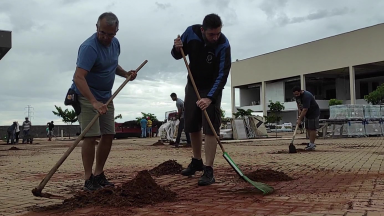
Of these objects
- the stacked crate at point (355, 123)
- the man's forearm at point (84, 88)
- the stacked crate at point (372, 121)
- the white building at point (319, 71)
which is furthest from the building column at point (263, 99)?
the man's forearm at point (84, 88)

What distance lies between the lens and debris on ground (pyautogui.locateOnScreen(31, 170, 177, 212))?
10.2 ft

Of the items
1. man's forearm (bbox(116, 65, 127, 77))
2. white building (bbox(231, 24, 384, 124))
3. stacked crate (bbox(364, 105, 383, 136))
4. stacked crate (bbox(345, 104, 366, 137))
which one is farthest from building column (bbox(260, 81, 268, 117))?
man's forearm (bbox(116, 65, 127, 77))

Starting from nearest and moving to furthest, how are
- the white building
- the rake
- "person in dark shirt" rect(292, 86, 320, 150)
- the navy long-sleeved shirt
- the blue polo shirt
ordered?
1. the rake
2. the blue polo shirt
3. the navy long-sleeved shirt
4. "person in dark shirt" rect(292, 86, 320, 150)
5. the white building

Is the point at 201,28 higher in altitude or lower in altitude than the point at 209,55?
higher

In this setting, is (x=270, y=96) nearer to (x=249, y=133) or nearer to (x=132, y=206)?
(x=249, y=133)

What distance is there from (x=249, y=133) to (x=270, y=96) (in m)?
44.9

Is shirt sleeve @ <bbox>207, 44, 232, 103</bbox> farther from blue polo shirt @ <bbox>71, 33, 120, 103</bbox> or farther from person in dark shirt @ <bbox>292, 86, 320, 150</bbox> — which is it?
person in dark shirt @ <bbox>292, 86, 320, 150</bbox>

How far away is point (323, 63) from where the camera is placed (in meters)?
52.0

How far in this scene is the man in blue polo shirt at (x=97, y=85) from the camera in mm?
3654

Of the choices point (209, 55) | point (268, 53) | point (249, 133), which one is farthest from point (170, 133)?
point (268, 53)

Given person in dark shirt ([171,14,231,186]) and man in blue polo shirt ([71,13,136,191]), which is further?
person in dark shirt ([171,14,231,186])

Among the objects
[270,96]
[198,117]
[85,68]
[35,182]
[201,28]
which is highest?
[270,96]

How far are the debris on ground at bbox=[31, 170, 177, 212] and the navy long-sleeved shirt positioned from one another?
129 centimetres

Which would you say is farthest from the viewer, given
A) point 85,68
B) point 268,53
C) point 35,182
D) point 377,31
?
point 268,53
